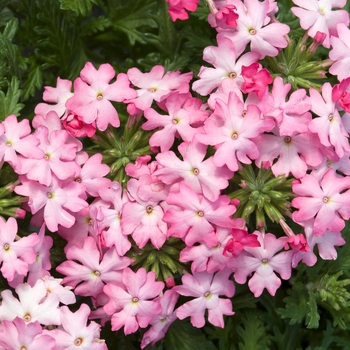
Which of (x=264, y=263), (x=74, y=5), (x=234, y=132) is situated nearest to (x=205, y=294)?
(x=264, y=263)

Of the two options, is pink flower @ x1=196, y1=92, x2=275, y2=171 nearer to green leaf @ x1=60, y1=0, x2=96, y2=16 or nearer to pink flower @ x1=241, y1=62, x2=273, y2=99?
pink flower @ x1=241, y1=62, x2=273, y2=99

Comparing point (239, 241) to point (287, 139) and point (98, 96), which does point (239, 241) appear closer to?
point (287, 139)

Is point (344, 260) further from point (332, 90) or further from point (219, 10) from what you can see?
point (219, 10)

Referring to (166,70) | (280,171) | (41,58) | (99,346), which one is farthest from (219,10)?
(99,346)

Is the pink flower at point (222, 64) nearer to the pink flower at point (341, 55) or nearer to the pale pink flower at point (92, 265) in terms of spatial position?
the pink flower at point (341, 55)

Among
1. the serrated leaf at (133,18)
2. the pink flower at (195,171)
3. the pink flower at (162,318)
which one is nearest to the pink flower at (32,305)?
the pink flower at (162,318)

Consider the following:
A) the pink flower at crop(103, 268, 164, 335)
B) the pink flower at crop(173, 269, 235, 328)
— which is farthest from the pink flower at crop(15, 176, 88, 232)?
the pink flower at crop(173, 269, 235, 328)
